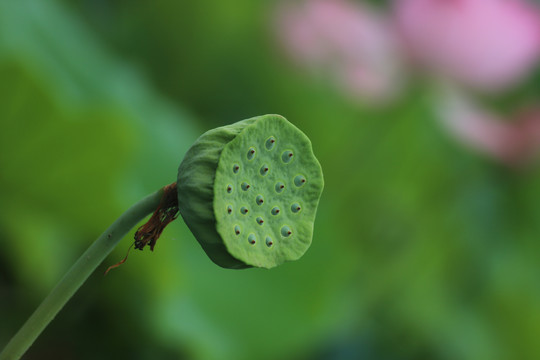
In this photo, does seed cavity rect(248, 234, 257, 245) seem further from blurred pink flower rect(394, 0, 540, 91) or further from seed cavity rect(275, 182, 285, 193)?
blurred pink flower rect(394, 0, 540, 91)

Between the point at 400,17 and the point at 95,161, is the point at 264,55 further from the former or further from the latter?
the point at 95,161

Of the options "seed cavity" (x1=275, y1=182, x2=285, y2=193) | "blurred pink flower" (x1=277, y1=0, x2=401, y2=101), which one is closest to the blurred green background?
"blurred pink flower" (x1=277, y1=0, x2=401, y2=101)

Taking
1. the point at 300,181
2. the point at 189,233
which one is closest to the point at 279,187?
the point at 300,181

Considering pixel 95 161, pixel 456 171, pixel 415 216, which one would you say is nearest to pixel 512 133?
pixel 415 216

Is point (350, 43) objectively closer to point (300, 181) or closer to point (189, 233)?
point (189, 233)

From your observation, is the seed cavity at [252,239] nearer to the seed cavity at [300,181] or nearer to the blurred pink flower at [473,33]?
the seed cavity at [300,181]
